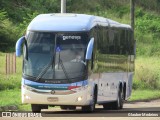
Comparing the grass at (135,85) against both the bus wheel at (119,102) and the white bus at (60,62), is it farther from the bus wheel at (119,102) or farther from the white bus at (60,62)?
the white bus at (60,62)

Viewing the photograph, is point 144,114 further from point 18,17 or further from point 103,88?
point 18,17

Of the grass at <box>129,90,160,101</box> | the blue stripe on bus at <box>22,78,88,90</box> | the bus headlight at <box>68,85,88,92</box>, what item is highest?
the blue stripe on bus at <box>22,78,88,90</box>

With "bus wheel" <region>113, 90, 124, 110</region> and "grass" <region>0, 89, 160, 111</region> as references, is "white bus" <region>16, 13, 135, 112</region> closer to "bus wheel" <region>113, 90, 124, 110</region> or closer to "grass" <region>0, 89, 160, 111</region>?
"grass" <region>0, 89, 160, 111</region>

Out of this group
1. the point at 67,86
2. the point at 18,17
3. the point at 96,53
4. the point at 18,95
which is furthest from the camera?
the point at 18,17

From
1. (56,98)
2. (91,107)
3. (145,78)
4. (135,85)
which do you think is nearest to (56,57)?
(56,98)

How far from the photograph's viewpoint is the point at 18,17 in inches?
2554

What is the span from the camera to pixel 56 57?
21875mm

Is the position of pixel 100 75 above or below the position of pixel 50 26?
below

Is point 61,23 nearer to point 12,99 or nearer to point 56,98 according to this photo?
point 56,98

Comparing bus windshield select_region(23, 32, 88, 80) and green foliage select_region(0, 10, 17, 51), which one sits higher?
bus windshield select_region(23, 32, 88, 80)

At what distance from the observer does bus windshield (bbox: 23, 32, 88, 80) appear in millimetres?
21812

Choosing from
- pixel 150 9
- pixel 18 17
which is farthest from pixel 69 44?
pixel 150 9

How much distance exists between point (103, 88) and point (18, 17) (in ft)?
134

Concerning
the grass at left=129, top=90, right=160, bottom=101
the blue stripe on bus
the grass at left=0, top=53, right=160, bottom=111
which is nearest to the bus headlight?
the blue stripe on bus
